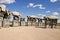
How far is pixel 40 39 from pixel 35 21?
17.2 metres

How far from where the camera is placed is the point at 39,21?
79.3ft

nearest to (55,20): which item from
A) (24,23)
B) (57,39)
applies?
(24,23)

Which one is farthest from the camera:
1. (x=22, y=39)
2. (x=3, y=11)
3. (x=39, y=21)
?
(x=39, y=21)

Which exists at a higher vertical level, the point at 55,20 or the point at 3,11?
the point at 3,11

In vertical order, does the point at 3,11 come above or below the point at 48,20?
above

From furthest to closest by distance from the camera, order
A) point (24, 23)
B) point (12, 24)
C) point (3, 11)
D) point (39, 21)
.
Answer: point (39, 21) < point (24, 23) < point (12, 24) < point (3, 11)

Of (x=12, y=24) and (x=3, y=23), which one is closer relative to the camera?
(x=3, y=23)

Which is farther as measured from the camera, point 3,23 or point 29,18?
point 29,18

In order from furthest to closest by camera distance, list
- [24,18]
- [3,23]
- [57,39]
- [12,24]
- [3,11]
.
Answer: [24,18], [12,24], [3,11], [3,23], [57,39]

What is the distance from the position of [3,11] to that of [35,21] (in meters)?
9.59

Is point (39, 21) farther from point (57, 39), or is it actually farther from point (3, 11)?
point (57, 39)

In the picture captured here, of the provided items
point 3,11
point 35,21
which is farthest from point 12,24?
point 35,21

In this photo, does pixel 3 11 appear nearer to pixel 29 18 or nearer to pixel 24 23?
pixel 24 23

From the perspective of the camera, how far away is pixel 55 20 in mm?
17266
